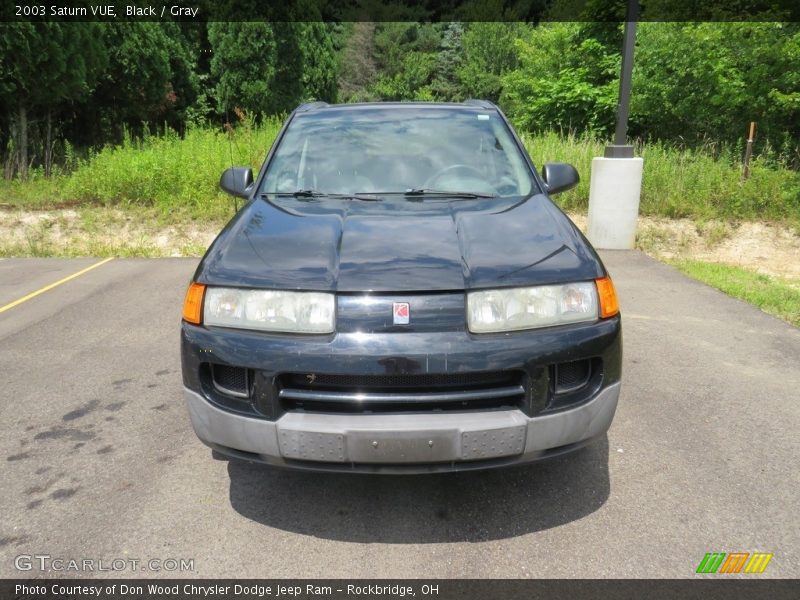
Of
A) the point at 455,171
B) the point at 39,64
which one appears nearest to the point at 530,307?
the point at 455,171

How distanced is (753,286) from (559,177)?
438cm

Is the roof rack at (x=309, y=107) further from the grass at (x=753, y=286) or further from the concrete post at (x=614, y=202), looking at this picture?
the concrete post at (x=614, y=202)

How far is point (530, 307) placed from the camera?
2.46m

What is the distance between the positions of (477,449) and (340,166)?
81.0 inches

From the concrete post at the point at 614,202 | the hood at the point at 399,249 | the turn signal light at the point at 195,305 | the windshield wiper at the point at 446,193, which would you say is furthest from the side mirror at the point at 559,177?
the concrete post at the point at 614,202

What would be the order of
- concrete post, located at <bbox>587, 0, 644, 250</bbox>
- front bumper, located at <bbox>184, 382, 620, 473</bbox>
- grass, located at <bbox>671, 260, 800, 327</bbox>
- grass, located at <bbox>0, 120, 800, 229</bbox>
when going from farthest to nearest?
grass, located at <bbox>0, 120, 800, 229</bbox>, concrete post, located at <bbox>587, 0, 644, 250</bbox>, grass, located at <bbox>671, 260, 800, 327</bbox>, front bumper, located at <bbox>184, 382, 620, 473</bbox>

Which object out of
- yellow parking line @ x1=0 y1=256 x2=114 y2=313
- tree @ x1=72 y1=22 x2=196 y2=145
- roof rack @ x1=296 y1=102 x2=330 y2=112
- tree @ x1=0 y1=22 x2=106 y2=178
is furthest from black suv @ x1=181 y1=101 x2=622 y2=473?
tree @ x1=72 y1=22 x2=196 y2=145

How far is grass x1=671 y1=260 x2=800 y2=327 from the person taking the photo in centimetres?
613

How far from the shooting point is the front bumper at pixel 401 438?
89.4 inches

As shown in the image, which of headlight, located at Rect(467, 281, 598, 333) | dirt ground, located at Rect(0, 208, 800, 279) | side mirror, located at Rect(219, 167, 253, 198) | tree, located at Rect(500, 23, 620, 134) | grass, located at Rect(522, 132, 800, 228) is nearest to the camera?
headlight, located at Rect(467, 281, 598, 333)

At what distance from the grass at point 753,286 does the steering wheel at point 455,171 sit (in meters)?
3.78

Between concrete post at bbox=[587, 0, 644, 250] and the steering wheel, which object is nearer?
the steering wheel

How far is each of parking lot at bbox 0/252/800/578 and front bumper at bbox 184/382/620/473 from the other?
0.43m
